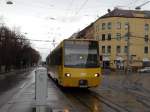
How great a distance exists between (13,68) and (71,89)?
93.6 metres

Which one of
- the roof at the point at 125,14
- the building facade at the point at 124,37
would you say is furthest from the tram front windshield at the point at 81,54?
the roof at the point at 125,14

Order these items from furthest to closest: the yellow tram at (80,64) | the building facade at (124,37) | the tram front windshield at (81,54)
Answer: the building facade at (124,37) < the tram front windshield at (81,54) < the yellow tram at (80,64)

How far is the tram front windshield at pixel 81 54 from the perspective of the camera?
88.2 feet

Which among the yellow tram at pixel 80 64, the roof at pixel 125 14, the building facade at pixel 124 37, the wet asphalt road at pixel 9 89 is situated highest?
the roof at pixel 125 14

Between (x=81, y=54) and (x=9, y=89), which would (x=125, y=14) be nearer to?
(x=9, y=89)


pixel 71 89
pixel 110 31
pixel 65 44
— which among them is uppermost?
pixel 110 31

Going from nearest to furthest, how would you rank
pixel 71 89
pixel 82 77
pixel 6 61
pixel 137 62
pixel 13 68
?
pixel 82 77, pixel 71 89, pixel 6 61, pixel 137 62, pixel 13 68

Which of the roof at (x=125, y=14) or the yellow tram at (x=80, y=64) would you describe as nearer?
the yellow tram at (x=80, y=64)

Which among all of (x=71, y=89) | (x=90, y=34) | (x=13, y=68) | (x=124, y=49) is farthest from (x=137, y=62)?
(x=71, y=89)

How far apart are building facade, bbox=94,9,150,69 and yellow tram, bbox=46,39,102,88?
271 feet

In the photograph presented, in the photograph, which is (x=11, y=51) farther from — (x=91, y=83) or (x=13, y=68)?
(x=91, y=83)

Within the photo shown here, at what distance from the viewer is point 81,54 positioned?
27109 millimetres

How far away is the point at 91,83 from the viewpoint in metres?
26.7

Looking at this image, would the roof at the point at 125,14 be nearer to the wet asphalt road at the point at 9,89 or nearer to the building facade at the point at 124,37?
the building facade at the point at 124,37
